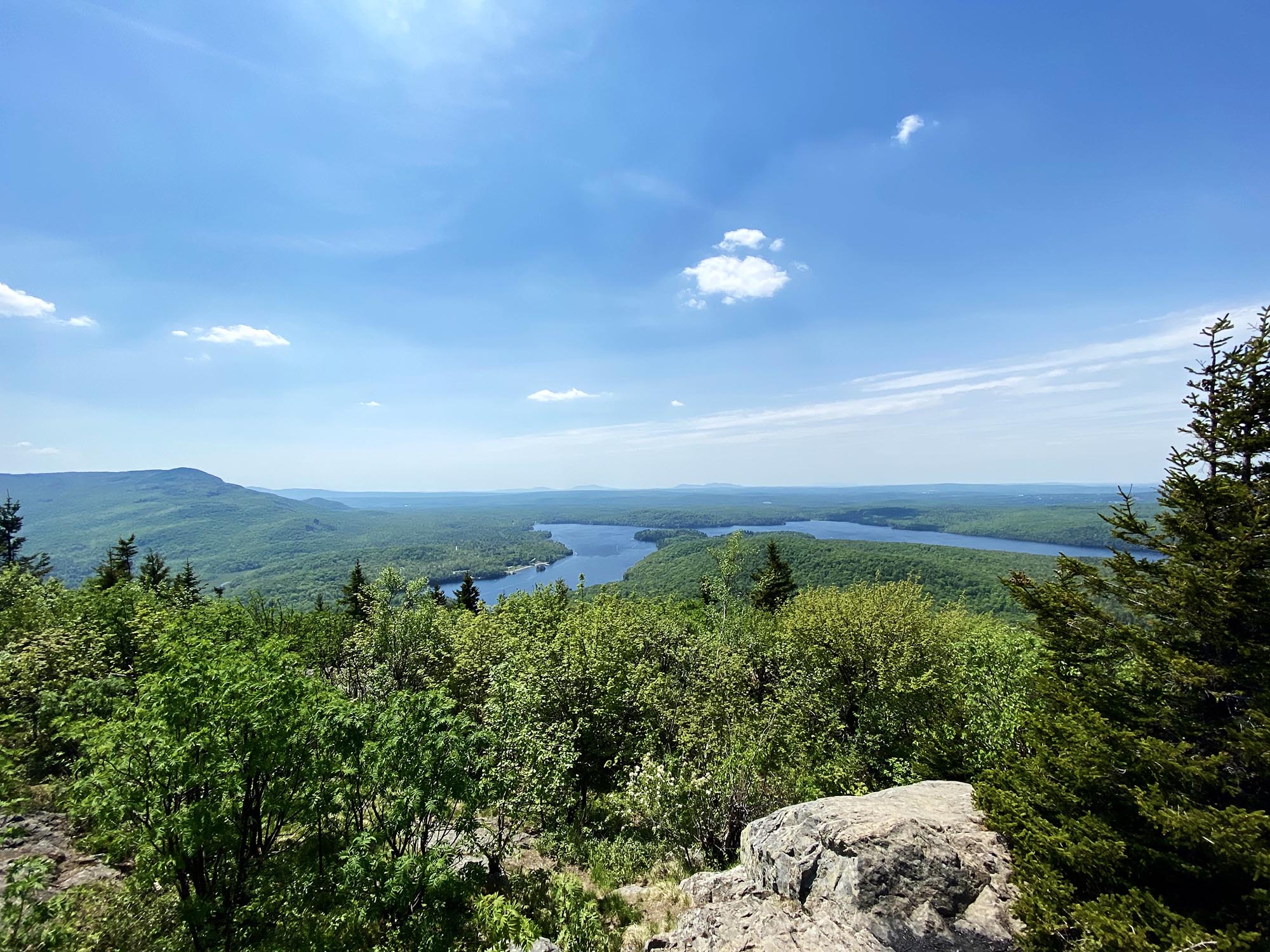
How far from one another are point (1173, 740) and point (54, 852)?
22780 millimetres

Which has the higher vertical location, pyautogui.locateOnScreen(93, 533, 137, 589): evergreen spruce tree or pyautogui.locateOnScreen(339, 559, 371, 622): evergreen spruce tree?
pyautogui.locateOnScreen(93, 533, 137, 589): evergreen spruce tree

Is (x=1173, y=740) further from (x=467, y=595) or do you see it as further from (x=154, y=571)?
(x=154, y=571)

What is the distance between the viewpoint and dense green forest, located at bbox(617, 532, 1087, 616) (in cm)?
9638

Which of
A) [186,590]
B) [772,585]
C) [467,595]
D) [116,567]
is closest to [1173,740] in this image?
[772,585]

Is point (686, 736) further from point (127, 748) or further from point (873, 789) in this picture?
point (127, 748)

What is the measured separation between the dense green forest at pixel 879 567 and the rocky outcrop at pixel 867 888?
5919 centimetres

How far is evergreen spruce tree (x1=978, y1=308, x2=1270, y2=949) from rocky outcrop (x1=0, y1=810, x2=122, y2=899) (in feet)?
59.7

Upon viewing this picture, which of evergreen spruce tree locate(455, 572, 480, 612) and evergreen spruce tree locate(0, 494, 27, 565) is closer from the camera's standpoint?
evergreen spruce tree locate(0, 494, 27, 565)

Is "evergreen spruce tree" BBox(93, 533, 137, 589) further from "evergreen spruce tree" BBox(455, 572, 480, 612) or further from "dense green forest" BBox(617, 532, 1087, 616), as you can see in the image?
"dense green forest" BBox(617, 532, 1087, 616)

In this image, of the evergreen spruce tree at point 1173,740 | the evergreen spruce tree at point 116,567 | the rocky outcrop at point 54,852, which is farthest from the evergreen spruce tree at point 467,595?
the evergreen spruce tree at point 1173,740

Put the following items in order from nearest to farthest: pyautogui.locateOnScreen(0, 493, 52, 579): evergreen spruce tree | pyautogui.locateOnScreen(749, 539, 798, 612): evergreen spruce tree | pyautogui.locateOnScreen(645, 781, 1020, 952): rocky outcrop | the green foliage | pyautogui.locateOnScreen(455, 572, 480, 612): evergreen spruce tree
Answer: the green foliage, pyautogui.locateOnScreen(645, 781, 1020, 952): rocky outcrop, pyautogui.locateOnScreen(0, 493, 52, 579): evergreen spruce tree, pyautogui.locateOnScreen(455, 572, 480, 612): evergreen spruce tree, pyautogui.locateOnScreen(749, 539, 798, 612): evergreen spruce tree

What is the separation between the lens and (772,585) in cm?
4844

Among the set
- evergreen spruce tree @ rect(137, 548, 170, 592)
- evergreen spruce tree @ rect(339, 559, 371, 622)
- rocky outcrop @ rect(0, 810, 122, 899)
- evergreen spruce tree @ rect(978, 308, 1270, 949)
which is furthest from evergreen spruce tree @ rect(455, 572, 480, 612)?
evergreen spruce tree @ rect(978, 308, 1270, 949)

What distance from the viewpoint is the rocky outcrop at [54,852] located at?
948cm
